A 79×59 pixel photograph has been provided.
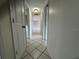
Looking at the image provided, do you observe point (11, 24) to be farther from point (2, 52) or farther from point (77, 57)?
point (77, 57)

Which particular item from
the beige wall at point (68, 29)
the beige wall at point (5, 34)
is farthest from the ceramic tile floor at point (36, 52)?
the beige wall at point (68, 29)

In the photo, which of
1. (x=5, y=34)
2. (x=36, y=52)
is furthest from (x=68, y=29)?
(x=36, y=52)

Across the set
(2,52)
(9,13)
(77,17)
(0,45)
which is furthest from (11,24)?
(77,17)

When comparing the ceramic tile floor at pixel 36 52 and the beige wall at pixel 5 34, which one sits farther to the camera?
the ceramic tile floor at pixel 36 52

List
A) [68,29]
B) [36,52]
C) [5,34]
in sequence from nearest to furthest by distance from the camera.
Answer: [68,29]
[5,34]
[36,52]

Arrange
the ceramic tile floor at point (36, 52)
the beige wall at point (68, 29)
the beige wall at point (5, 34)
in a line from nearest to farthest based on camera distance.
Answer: the beige wall at point (68, 29) < the beige wall at point (5, 34) < the ceramic tile floor at point (36, 52)

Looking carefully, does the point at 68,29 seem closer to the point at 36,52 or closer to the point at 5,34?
the point at 5,34

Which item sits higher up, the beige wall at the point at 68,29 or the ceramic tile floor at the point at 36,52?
the beige wall at the point at 68,29

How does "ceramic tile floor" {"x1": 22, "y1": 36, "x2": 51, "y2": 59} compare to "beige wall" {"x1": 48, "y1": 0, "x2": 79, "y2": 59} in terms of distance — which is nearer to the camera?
"beige wall" {"x1": 48, "y1": 0, "x2": 79, "y2": 59}

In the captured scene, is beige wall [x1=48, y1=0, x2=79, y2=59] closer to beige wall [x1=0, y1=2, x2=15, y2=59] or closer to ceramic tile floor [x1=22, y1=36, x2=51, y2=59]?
beige wall [x1=0, y1=2, x2=15, y2=59]

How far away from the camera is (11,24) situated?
143cm

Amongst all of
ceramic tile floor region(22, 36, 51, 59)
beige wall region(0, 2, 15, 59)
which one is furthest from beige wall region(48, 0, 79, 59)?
ceramic tile floor region(22, 36, 51, 59)

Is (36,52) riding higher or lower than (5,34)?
lower

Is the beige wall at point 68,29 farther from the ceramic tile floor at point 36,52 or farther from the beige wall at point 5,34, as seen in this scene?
the ceramic tile floor at point 36,52
